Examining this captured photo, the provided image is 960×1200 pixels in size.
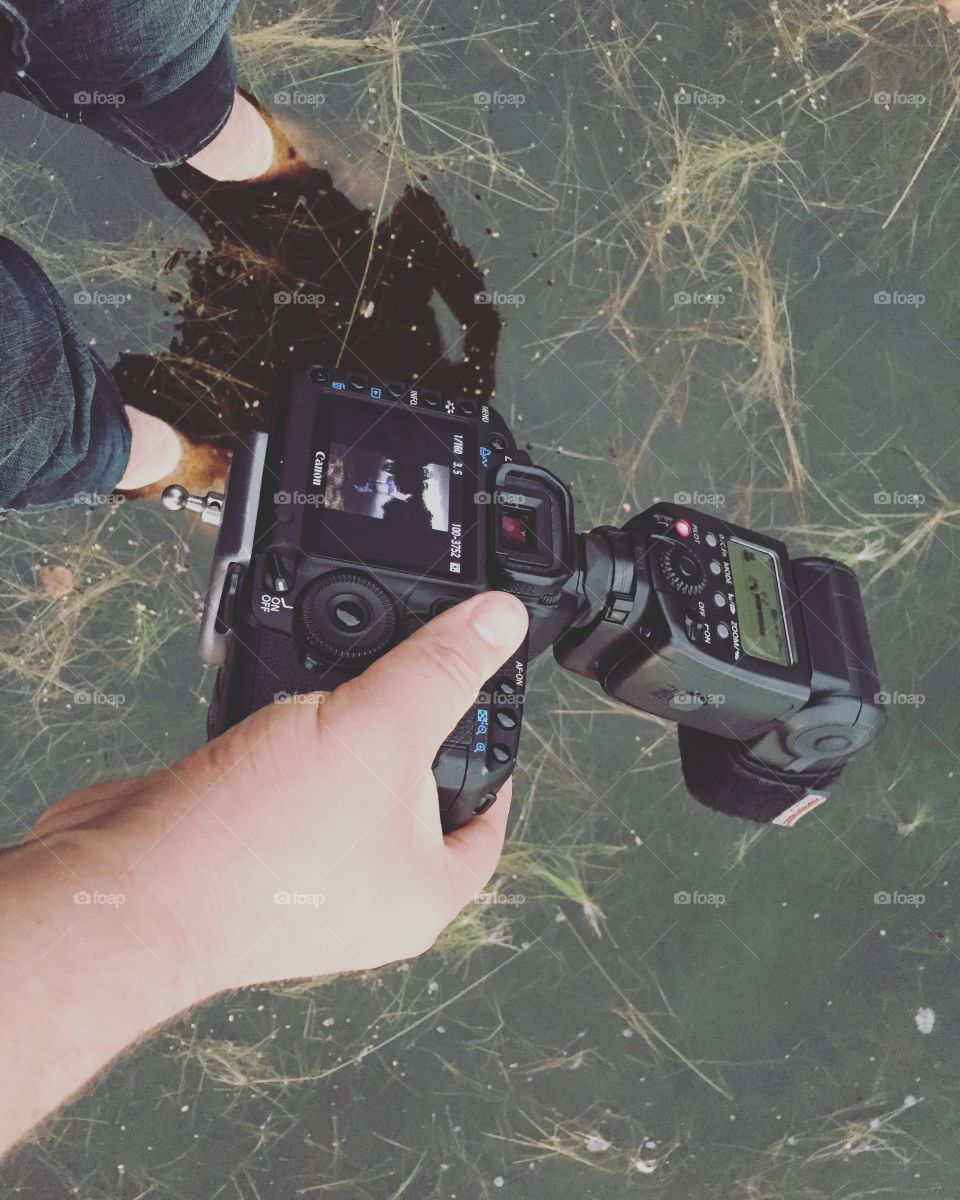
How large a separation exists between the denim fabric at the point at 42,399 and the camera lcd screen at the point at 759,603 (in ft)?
2.49

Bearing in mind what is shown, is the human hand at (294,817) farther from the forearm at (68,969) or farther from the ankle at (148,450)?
the ankle at (148,450)

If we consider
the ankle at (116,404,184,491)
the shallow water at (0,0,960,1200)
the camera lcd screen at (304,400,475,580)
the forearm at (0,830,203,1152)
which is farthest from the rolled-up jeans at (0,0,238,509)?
the forearm at (0,830,203,1152)

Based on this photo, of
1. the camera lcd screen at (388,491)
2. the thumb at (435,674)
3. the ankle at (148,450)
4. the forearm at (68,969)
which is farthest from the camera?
the ankle at (148,450)

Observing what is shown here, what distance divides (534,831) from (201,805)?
0.77m

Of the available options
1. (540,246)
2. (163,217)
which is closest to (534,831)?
(540,246)

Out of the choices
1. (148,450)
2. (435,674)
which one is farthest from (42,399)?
(435,674)

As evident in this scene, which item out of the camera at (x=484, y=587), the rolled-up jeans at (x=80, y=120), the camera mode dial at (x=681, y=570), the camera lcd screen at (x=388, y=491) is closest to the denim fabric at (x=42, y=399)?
the rolled-up jeans at (x=80, y=120)

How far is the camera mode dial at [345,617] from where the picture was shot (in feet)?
2.85

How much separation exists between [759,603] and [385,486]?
16.8 inches

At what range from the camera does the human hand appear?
30.6 inches

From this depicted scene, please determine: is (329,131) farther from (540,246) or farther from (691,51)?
(691,51)

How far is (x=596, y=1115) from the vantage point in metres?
1.46

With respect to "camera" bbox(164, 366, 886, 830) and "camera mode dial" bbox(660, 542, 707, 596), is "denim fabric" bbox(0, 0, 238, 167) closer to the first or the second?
"camera" bbox(164, 366, 886, 830)

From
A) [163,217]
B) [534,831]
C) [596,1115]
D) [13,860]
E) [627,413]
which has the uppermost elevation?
[163,217]
